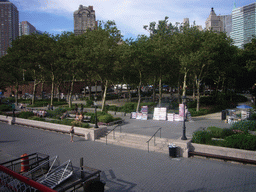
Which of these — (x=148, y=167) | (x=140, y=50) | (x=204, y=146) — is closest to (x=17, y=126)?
(x=140, y=50)

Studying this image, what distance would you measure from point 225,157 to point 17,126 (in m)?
22.3

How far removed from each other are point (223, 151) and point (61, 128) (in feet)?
48.1

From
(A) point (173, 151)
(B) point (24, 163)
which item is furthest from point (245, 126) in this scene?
(B) point (24, 163)

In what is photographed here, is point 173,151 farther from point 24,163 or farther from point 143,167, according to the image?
point 24,163

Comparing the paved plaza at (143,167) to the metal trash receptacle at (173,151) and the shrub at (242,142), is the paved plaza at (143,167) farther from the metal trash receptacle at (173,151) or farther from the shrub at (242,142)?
the shrub at (242,142)

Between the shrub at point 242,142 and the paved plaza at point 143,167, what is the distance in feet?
4.00

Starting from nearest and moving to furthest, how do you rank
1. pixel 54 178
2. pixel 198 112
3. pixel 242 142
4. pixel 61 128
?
pixel 54 178 < pixel 242 142 < pixel 61 128 < pixel 198 112

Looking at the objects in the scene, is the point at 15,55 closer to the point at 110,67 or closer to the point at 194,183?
the point at 110,67

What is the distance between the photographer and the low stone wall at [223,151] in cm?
1170

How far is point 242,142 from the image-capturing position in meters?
12.4

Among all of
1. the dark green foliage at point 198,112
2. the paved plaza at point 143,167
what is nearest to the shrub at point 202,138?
the paved plaza at point 143,167

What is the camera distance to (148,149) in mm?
14258

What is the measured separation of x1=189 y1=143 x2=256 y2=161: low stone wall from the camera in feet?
38.4

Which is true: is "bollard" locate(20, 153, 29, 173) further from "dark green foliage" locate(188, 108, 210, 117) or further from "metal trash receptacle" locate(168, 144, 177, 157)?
"dark green foliage" locate(188, 108, 210, 117)
